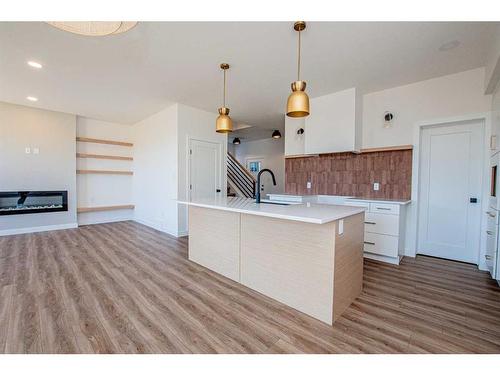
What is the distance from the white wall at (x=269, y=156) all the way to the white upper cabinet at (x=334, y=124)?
156 inches

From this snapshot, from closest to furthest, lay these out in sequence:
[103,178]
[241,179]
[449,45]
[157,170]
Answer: [449,45] → [157,170] → [103,178] → [241,179]

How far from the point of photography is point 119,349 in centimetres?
161

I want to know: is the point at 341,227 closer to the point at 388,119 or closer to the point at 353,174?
the point at 353,174

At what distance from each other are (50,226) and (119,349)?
16.5ft

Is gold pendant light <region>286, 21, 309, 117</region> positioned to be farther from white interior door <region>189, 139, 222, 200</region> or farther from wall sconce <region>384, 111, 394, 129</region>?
white interior door <region>189, 139, 222, 200</region>

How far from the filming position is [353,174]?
4.20 metres

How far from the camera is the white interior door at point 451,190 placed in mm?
3264

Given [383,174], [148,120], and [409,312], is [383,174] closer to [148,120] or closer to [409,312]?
[409,312]

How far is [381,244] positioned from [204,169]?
3642 millimetres

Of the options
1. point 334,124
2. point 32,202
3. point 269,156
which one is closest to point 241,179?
point 269,156

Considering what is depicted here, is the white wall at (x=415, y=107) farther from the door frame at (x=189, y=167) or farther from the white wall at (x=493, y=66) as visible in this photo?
the door frame at (x=189, y=167)

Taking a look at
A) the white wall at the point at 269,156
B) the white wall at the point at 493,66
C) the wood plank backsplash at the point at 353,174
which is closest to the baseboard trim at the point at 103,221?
the wood plank backsplash at the point at 353,174
